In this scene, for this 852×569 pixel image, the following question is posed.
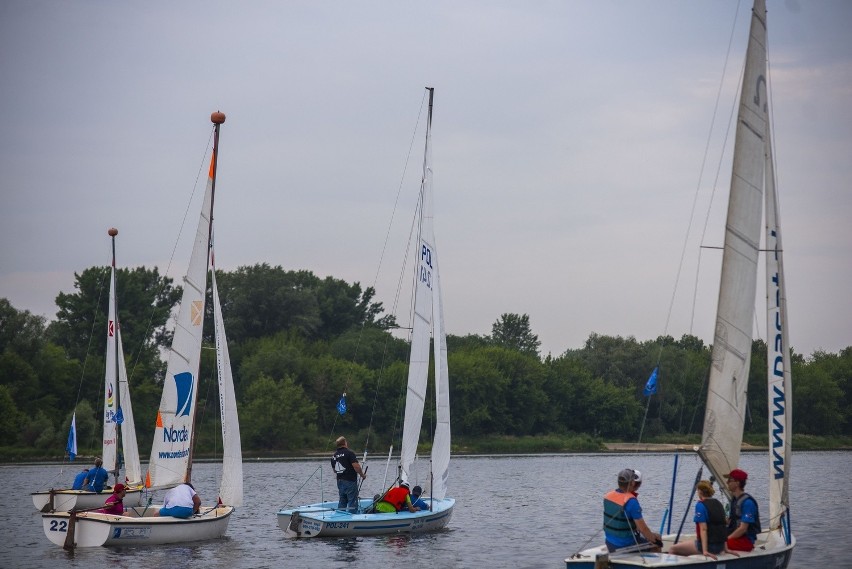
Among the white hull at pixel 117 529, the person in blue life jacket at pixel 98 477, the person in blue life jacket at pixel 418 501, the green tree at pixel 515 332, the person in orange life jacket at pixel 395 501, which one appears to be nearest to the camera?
the white hull at pixel 117 529

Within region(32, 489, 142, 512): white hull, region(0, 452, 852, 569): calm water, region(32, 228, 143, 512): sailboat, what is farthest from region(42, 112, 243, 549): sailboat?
region(32, 228, 143, 512): sailboat

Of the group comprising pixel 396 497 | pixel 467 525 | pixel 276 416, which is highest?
pixel 276 416

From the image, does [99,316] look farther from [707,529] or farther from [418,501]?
[707,529]

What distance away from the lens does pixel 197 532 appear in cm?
2677

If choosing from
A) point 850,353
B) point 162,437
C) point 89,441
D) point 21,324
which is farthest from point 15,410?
point 850,353

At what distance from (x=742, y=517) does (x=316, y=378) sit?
70.0 meters

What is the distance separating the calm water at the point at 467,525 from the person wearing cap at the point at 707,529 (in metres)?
6.93

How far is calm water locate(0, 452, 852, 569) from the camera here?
2531 cm

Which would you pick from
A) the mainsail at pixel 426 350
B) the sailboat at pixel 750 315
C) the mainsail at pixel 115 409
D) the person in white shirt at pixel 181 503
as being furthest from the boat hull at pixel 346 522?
the mainsail at pixel 115 409

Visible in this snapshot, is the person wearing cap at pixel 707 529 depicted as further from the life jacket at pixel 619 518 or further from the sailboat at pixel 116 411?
the sailboat at pixel 116 411

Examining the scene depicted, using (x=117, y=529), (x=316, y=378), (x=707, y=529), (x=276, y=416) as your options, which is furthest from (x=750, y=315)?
(x=316, y=378)

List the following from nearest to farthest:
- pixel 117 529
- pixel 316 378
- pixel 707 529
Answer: pixel 707 529 < pixel 117 529 < pixel 316 378

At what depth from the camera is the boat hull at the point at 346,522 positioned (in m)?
27.2

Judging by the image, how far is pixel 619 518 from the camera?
57.8ft
